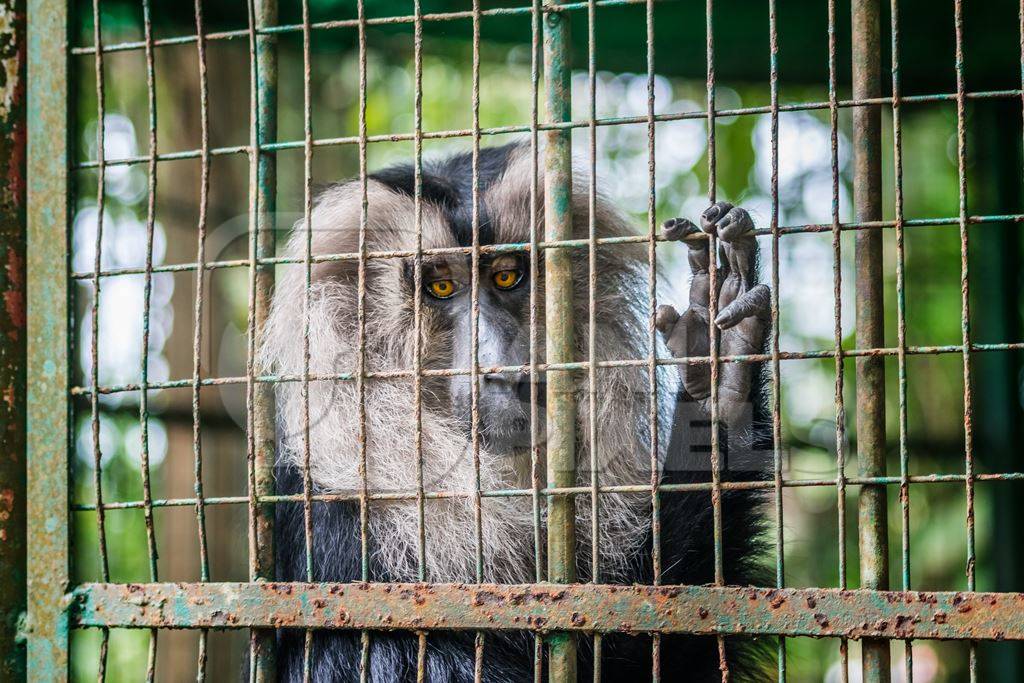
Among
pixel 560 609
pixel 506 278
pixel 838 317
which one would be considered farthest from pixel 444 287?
pixel 838 317

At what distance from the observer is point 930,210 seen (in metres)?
6.27

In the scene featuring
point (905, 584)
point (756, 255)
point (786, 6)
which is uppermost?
point (786, 6)

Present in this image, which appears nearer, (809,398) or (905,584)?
(905,584)

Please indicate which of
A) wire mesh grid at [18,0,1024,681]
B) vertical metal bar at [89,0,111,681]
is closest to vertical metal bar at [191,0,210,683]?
wire mesh grid at [18,0,1024,681]

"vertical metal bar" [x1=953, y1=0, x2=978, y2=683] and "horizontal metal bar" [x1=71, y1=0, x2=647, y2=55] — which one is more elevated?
"horizontal metal bar" [x1=71, y1=0, x2=647, y2=55]

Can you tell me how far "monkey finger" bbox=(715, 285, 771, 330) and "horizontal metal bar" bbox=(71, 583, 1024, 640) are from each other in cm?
59

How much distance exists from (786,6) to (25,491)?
3.04m

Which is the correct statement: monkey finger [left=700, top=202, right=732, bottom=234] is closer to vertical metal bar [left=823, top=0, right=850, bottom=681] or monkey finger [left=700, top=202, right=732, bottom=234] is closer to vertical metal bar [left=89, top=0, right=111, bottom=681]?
vertical metal bar [left=823, top=0, right=850, bottom=681]

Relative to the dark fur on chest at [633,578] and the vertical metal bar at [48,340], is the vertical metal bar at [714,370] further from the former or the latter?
the vertical metal bar at [48,340]

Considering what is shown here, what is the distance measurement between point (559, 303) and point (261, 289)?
704 millimetres

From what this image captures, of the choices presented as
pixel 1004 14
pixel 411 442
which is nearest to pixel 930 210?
A: pixel 1004 14

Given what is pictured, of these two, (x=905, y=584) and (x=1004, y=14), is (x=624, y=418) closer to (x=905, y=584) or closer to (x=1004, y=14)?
(x=905, y=584)

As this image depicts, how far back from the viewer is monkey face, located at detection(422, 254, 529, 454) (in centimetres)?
254

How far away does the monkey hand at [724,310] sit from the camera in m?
2.11
